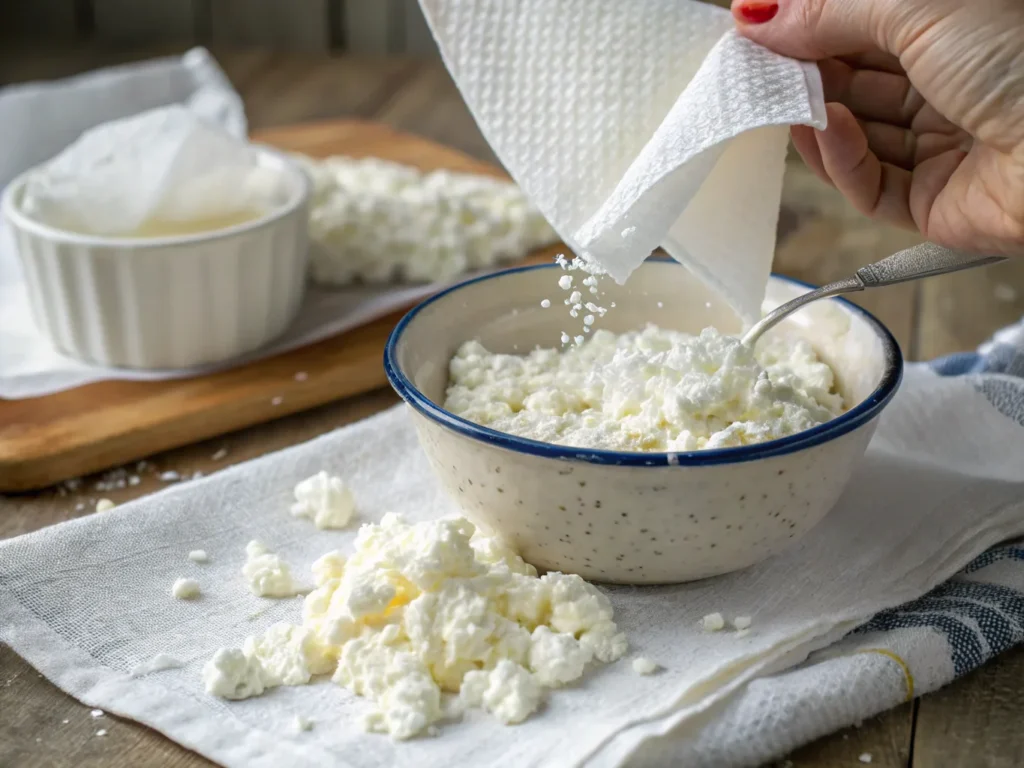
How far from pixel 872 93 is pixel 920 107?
2.0 inches

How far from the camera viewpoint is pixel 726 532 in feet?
3.09

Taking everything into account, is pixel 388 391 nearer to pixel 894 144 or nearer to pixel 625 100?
pixel 625 100

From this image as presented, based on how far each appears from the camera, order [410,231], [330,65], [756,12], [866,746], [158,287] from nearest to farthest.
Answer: [866,746] → [756,12] → [158,287] → [410,231] → [330,65]

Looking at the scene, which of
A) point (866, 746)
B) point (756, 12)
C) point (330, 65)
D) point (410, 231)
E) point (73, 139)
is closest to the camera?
point (866, 746)

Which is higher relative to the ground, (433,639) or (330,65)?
(433,639)

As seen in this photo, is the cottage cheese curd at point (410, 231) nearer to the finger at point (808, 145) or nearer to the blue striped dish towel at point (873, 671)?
the finger at point (808, 145)

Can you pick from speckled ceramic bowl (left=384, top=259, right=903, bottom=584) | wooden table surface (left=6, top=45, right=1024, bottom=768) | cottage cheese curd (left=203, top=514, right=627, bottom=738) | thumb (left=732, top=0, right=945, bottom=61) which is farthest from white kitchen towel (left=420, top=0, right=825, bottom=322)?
wooden table surface (left=6, top=45, right=1024, bottom=768)

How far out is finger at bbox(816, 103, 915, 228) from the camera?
4.09 ft

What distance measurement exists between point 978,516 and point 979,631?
0.57ft

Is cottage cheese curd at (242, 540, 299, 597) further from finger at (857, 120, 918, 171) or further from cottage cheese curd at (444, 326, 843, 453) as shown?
finger at (857, 120, 918, 171)

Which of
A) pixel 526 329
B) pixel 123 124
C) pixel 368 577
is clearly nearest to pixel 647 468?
pixel 368 577

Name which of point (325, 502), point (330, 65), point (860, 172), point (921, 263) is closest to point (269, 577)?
point (325, 502)

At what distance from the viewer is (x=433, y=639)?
88cm

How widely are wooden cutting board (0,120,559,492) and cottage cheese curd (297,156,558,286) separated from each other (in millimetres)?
89
